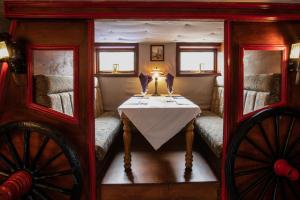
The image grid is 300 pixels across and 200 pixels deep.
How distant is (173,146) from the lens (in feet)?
14.3

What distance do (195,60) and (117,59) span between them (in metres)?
1.61

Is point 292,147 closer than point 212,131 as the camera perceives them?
Yes

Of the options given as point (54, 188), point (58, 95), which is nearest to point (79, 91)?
point (58, 95)

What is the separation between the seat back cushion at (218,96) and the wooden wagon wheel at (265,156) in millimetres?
1923

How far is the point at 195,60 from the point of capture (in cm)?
524

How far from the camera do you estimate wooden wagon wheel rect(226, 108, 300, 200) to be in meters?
2.32

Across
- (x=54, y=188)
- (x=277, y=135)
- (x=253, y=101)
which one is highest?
(x=253, y=101)

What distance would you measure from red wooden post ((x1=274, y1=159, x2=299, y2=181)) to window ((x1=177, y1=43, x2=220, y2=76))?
3048 millimetres

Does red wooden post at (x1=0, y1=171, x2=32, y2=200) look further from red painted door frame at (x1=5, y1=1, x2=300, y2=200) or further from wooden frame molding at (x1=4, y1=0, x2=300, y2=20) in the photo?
wooden frame molding at (x1=4, y1=0, x2=300, y2=20)

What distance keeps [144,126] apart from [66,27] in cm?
132

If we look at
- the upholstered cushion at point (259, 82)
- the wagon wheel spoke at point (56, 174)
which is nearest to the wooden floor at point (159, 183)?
the wagon wheel spoke at point (56, 174)

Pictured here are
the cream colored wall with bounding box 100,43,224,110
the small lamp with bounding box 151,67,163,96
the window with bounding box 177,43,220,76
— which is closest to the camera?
the small lamp with bounding box 151,67,163,96

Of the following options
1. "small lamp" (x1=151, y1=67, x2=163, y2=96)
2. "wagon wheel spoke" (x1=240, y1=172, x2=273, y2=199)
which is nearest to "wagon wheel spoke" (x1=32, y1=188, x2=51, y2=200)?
"wagon wheel spoke" (x1=240, y1=172, x2=273, y2=199)

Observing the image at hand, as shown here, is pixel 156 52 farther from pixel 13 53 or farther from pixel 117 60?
pixel 13 53
